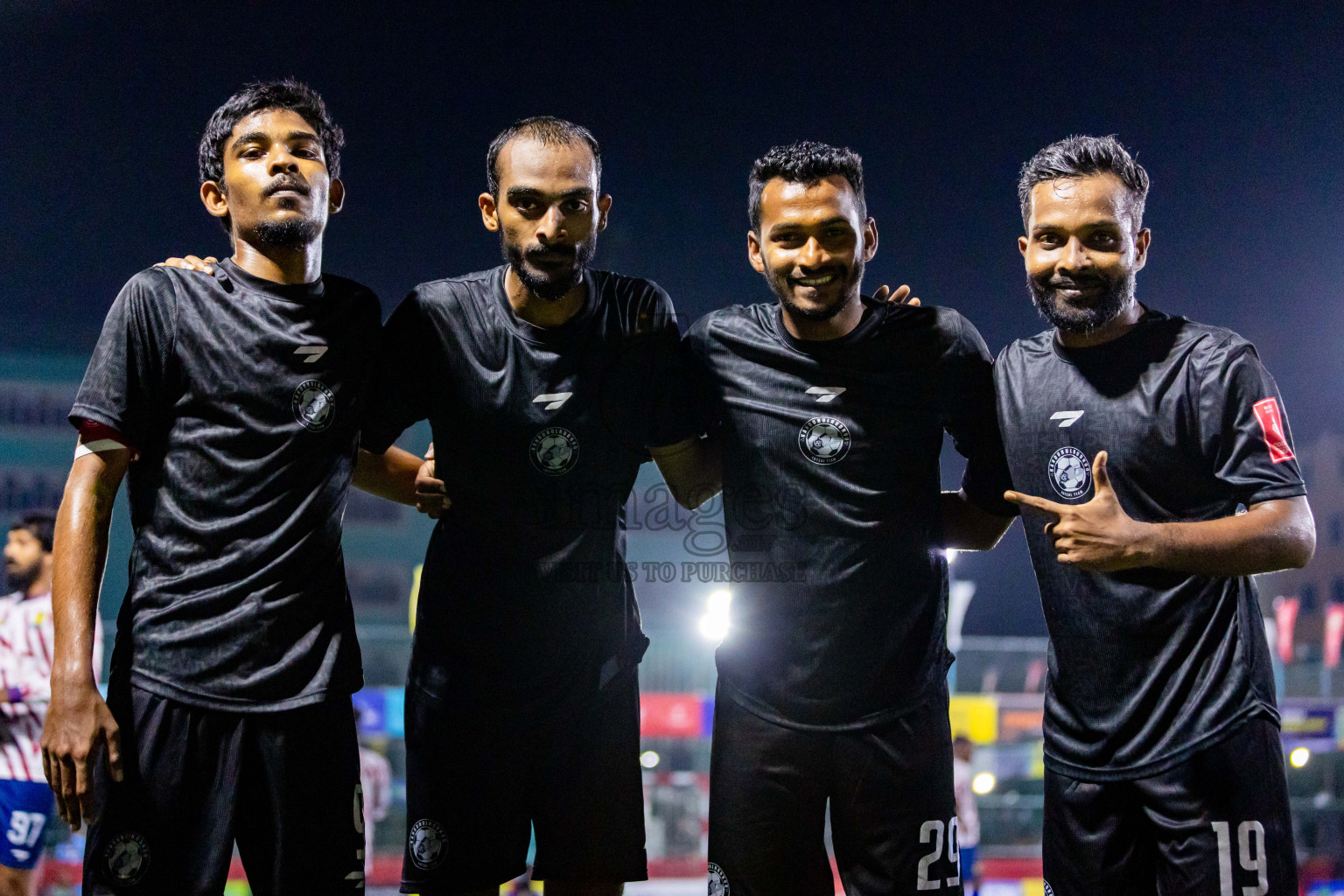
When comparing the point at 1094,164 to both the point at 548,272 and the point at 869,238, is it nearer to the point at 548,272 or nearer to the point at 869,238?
the point at 869,238

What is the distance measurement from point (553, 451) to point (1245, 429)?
1450mm

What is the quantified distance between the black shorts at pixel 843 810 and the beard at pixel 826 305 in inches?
34.8

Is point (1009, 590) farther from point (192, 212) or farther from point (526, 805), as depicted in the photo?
point (526, 805)

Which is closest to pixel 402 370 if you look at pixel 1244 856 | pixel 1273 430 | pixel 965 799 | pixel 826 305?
pixel 826 305

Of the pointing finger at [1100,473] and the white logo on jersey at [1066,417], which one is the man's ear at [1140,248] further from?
the pointing finger at [1100,473]

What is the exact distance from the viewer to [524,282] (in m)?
2.09

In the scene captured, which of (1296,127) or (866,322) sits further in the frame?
(1296,127)

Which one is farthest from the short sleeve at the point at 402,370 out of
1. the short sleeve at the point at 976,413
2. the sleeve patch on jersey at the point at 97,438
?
the short sleeve at the point at 976,413

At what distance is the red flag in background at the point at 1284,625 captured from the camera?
42.8 feet

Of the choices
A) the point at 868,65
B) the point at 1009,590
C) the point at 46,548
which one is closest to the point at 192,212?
the point at 46,548

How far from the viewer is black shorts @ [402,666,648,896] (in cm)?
204

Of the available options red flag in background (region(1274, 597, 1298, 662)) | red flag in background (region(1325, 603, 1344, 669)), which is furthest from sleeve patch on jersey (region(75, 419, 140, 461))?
red flag in background (region(1325, 603, 1344, 669))

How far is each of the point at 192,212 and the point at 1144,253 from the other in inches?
349

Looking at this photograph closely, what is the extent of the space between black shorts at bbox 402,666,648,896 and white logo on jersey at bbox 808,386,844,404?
824 mm
